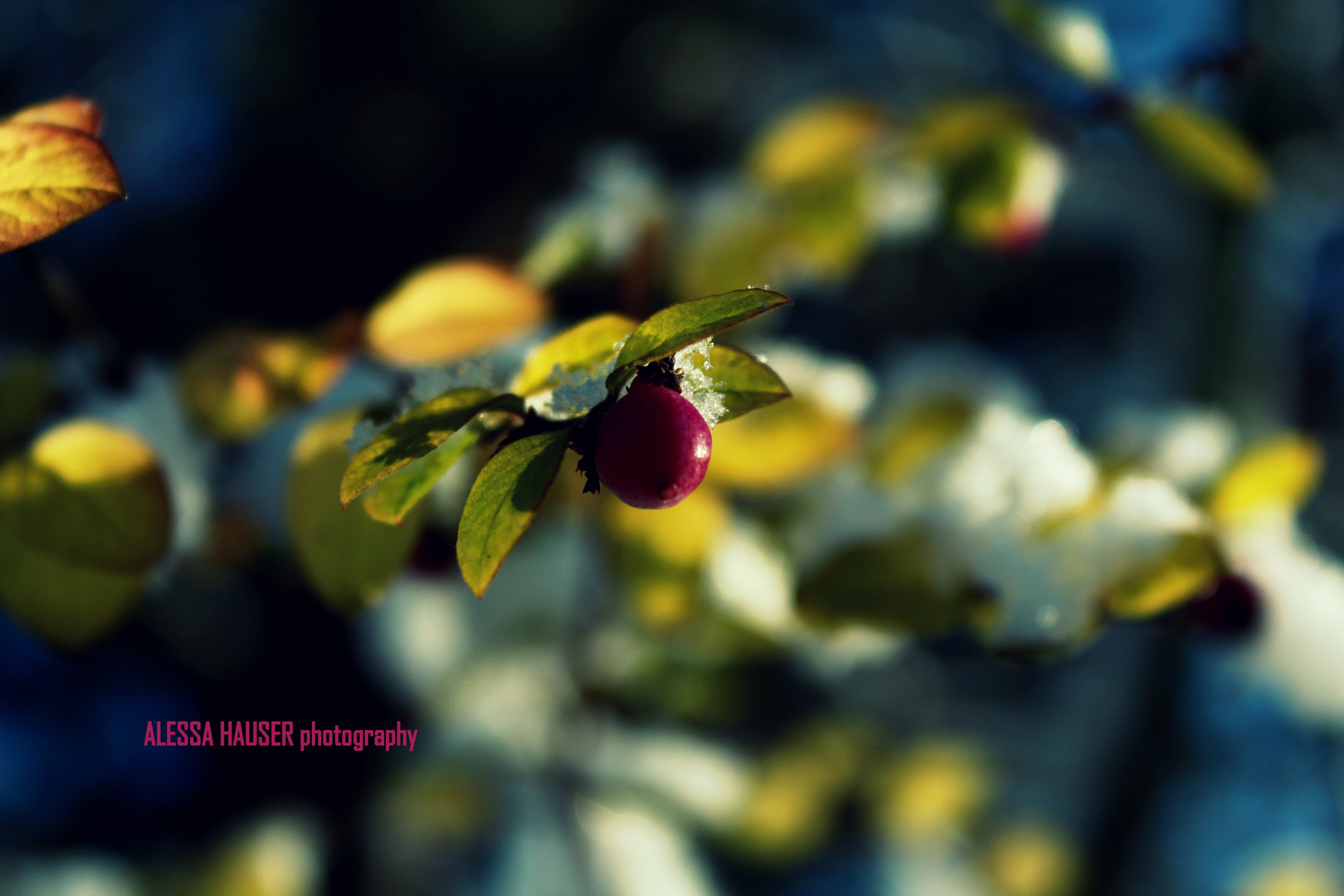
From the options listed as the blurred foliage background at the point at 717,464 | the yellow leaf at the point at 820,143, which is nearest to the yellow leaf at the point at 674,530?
the blurred foliage background at the point at 717,464

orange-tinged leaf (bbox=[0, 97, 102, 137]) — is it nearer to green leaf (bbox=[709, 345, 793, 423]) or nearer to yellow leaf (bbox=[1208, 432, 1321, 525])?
green leaf (bbox=[709, 345, 793, 423])

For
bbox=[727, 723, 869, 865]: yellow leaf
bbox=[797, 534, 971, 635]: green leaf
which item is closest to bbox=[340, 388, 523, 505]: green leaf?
bbox=[797, 534, 971, 635]: green leaf

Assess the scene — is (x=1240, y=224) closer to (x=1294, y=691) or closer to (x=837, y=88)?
(x=837, y=88)

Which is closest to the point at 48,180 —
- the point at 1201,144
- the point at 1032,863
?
the point at 1201,144

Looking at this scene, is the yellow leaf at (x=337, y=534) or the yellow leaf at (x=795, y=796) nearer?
the yellow leaf at (x=337, y=534)

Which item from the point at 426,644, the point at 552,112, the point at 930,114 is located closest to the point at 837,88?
the point at 552,112

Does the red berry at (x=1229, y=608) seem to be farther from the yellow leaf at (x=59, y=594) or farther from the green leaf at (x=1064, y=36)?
the yellow leaf at (x=59, y=594)
